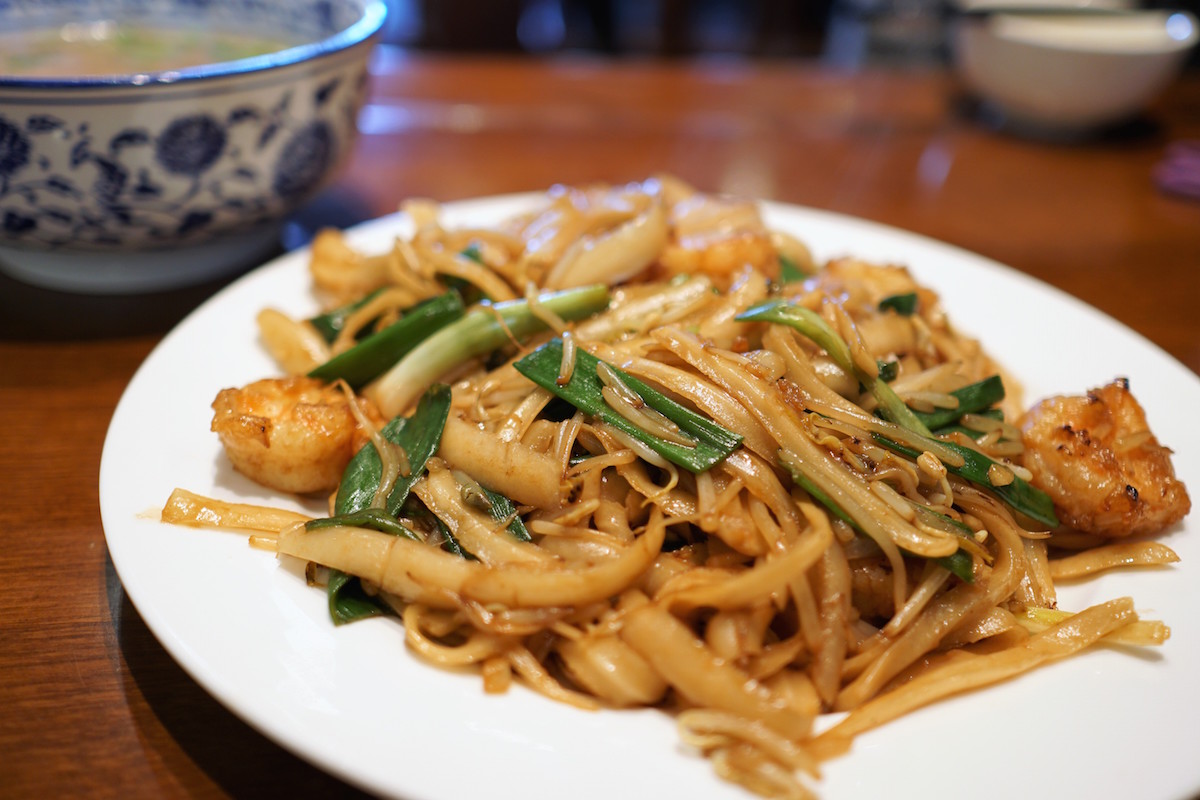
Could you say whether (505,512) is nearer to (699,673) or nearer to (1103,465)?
(699,673)

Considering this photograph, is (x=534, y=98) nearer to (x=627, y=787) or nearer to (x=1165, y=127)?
(x=1165, y=127)

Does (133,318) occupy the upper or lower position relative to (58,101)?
lower

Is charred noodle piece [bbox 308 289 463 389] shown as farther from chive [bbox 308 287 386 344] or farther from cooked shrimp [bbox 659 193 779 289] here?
cooked shrimp [bbox 659 193 779 289]

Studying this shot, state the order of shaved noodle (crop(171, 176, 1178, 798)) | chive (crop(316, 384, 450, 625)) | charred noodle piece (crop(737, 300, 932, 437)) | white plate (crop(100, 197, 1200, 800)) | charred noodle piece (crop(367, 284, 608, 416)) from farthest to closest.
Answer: charred noodle piece (crop(367, 284, 608, 416)), charred noodle piece (crop(737, 300, 932, 437)), chive (crop(316, 384, 450, 625)), shaved noodle (crop(171, 176, 1178, 798)), white plate (crop(100, 197, 1200, 800))

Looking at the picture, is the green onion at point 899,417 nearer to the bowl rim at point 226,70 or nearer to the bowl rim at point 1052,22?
the bowl rim at point 226,70

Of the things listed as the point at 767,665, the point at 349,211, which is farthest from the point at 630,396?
the point at 349,211

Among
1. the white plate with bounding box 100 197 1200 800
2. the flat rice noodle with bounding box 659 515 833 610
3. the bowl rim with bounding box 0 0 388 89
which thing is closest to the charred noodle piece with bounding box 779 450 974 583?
the flat rice noodle with bounding box 659 515 833 610
